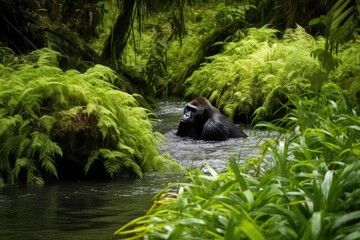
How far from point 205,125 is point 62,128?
4.32m

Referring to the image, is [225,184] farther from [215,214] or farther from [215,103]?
[215,103]

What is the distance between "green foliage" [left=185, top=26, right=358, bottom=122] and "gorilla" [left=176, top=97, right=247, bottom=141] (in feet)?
1.94

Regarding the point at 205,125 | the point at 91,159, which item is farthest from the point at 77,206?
the point at 205,125

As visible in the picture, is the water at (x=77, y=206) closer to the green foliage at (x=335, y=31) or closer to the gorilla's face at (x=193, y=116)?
the green foliage at (x=335, y=31)

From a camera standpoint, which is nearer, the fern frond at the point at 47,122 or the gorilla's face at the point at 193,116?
the fern frond at the point at 47,122

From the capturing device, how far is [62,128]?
8211 mm

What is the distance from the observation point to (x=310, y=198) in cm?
376

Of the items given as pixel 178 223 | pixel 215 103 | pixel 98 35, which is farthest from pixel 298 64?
pixel 178 223

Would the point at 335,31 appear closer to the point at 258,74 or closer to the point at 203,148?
the point at 203,148

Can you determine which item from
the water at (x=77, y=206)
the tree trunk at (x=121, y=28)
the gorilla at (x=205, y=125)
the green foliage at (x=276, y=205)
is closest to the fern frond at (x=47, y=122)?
the water at (x=77, y=206)

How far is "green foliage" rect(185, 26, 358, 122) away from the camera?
13250 millimetres

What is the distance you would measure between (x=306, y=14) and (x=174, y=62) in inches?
198

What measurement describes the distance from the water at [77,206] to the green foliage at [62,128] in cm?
→ 30

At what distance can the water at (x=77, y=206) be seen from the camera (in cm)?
564
